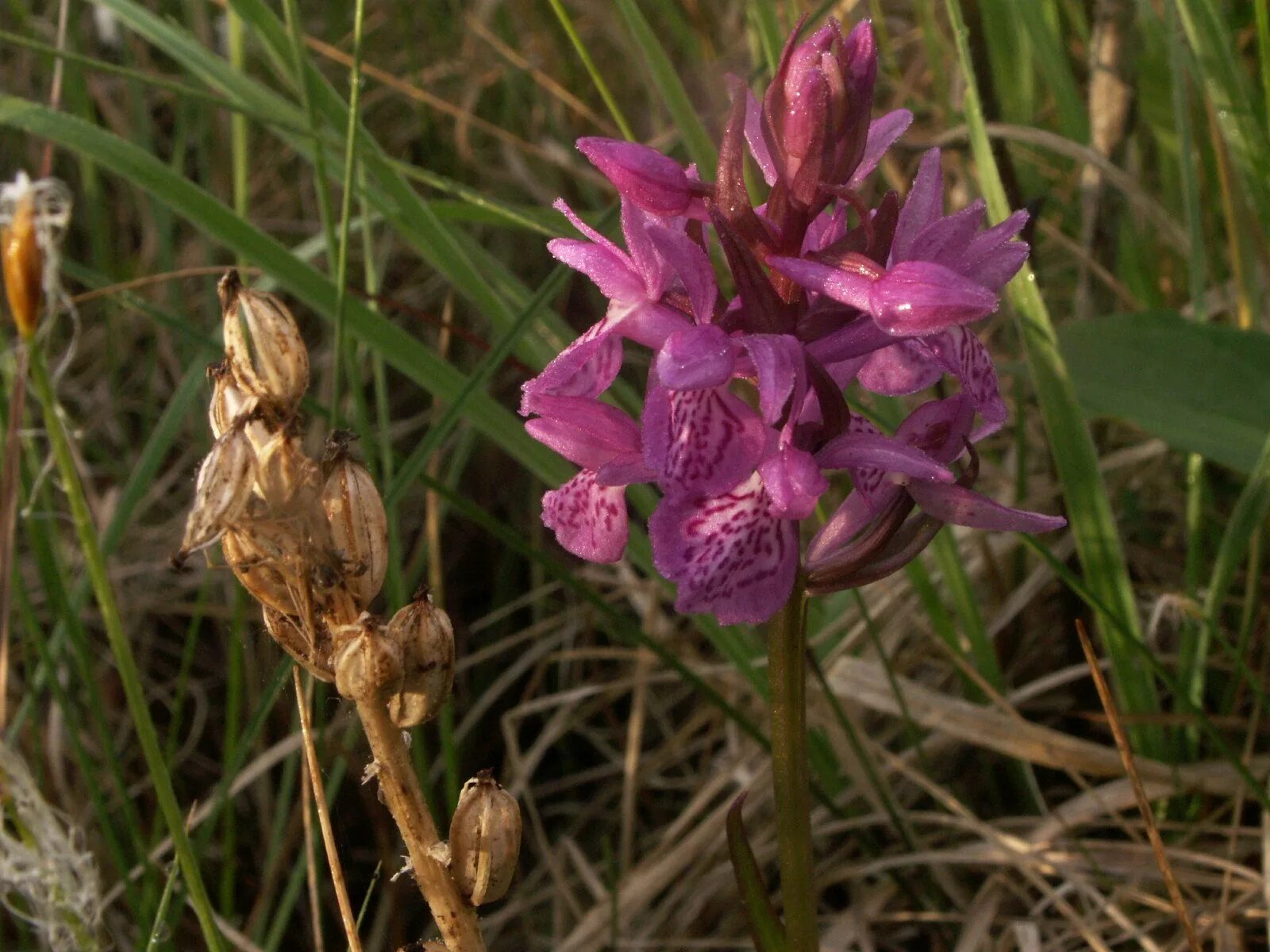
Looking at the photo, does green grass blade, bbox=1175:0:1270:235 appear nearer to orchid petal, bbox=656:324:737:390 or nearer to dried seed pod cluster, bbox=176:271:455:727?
orchid petal, bbox=656:324:737:390

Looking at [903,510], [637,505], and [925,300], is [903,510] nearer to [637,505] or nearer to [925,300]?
[925,300]

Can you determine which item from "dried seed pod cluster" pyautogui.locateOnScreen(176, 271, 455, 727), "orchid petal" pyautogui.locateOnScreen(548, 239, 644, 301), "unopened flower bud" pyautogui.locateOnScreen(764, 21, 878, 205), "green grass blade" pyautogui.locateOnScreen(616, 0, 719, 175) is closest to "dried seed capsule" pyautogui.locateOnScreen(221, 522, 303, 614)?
"dried seed pod cluster" pyautogui.locateOnScreen(176, 271, 455, 727)

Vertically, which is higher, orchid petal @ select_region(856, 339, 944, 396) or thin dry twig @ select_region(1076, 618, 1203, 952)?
orchid petal @ select_region(856, 339, 944, 396)

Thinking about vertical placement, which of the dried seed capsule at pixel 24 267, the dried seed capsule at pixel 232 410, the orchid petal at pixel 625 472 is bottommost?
the orchid petal at pixel 625 472

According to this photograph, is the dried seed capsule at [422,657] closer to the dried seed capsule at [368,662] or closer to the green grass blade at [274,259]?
the dried seed capsule at [368,662]

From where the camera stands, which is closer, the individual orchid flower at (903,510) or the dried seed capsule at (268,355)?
the dried seed capsule at (268,355)

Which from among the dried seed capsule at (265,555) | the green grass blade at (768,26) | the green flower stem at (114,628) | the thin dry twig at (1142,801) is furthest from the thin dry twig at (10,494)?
the green grass blade at (768,26)

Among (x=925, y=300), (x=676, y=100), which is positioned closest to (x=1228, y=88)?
(x=676, y=100)

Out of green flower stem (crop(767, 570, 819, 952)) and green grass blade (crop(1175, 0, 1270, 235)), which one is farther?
green grass blade (crop(1175, 0, 1270, 235))
